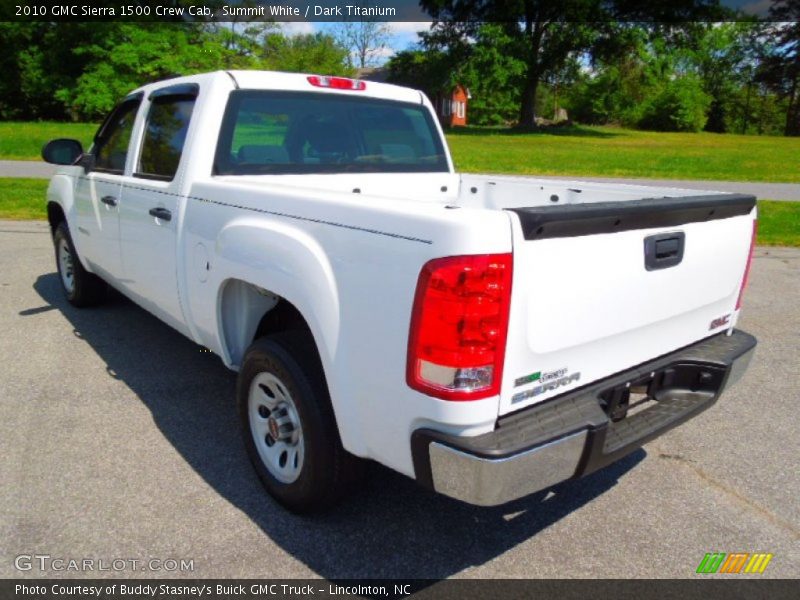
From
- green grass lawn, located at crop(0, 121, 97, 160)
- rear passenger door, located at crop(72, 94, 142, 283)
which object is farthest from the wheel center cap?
green grass lawn, located at crop(0, 121, 97, 160)

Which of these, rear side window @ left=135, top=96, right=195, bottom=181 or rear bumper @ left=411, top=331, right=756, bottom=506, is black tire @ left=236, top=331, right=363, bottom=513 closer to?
rear bumper @ left=411, top=331, right=756, bottom=506

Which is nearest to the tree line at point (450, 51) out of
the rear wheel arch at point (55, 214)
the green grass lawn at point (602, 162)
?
the green grass lawn at point (602, 162)

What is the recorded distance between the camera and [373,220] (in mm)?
2201

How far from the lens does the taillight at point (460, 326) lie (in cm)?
196

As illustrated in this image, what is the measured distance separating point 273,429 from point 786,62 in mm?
88886

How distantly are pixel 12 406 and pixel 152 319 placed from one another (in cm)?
187

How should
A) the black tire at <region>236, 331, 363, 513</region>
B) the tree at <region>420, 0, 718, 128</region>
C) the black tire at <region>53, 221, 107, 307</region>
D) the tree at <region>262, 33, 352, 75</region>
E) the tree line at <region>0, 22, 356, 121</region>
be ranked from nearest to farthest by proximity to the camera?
the black tire at <region>236, 331, 363, 513</region> → the black tire at <region>53, 221, 107, 307</region> → the tree line at <region>0, 22, 356, 121</region> → the tree at <region>420, 0, 718, 128</region> → the tree at <region>262, 33, 352, 75</region>

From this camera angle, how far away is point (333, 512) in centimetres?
292

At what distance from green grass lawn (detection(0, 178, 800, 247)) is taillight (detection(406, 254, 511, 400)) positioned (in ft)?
30.7

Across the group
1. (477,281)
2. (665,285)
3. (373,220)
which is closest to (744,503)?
(665,285)

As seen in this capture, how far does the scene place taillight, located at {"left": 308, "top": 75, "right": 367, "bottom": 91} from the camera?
393cm

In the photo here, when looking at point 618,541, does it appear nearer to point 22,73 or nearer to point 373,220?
point 373,220

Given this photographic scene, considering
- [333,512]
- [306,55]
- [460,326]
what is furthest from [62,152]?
[306,55]

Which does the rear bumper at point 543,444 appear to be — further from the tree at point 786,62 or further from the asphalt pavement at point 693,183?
the tree at point 786,62
